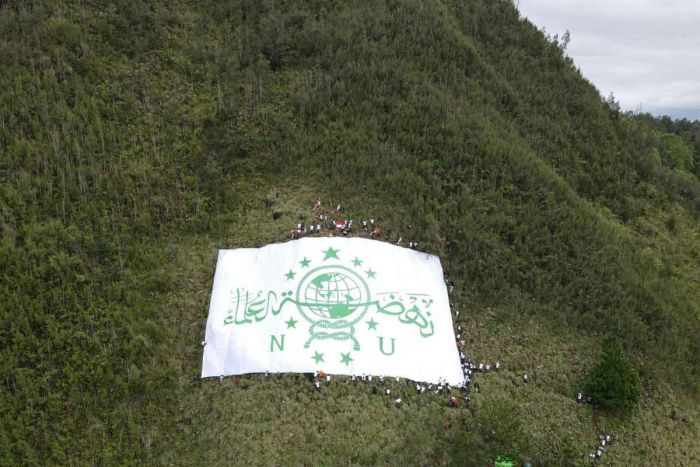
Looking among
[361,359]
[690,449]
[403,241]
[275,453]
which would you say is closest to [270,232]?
[403,241]

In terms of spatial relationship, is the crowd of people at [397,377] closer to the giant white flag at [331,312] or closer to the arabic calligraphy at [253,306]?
the giant white flag at [331,312]

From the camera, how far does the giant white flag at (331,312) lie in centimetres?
831

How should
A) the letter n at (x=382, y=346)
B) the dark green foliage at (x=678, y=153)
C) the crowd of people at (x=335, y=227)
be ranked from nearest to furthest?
the letter n at (x=382, y=346), the crowd of people at (x=335, y=227), the dark green foliage at (x=678, y=153)

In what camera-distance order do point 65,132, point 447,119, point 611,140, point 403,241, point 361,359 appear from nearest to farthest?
point 361,359
point 403,241
point 65,132
point 447,119
point 611,140

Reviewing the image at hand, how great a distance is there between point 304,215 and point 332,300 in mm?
2740

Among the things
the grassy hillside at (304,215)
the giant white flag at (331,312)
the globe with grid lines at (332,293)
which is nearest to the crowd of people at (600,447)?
the grassy hillside at (304,215)

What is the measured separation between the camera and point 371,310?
29.3 feet

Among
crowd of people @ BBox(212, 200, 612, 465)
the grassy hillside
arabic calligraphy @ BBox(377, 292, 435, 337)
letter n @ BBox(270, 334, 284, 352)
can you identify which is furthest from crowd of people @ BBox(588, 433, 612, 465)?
letter n @ BBox(270, 334, 284, 352)

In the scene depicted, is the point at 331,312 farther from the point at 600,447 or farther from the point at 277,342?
the point at 600,447

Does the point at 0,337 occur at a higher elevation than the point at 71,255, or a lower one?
lower

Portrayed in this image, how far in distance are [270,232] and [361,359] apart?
151 inches

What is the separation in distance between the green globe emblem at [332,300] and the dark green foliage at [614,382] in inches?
175

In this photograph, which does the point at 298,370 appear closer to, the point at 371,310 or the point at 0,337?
the point at 371,310

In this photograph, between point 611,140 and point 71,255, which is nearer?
point 71,255
